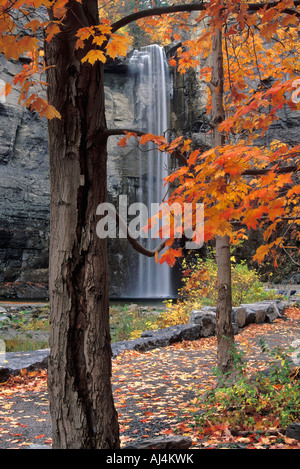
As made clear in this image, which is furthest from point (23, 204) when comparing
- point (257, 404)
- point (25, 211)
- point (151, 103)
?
point (257, 404)

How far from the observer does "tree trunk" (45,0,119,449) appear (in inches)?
85.4

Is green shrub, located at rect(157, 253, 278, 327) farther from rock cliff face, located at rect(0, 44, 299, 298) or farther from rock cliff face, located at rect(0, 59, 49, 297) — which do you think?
rock cliff face, located at rect(0, 59, 49, 297)

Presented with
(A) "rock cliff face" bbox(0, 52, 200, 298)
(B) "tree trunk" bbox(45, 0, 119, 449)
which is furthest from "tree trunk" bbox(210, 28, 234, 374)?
(A) "rock cliff face" bbox(0, 52, 200, 298)

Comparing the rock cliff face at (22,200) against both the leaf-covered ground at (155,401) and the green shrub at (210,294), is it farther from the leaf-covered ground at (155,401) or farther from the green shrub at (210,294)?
the leaf-covered ground at (155,401)

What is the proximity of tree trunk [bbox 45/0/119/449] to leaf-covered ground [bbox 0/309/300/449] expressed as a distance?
1039mm

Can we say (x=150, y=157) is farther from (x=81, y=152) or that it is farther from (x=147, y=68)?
(x=81, y=152)

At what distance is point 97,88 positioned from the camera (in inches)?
94.2

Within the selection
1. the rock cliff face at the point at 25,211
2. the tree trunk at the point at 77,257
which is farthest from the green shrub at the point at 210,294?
the rock cliff face at the point at 25,211

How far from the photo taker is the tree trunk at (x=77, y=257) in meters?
2.17

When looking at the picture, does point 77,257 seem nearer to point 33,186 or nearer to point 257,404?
point 257,404

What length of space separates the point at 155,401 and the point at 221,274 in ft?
5.01
